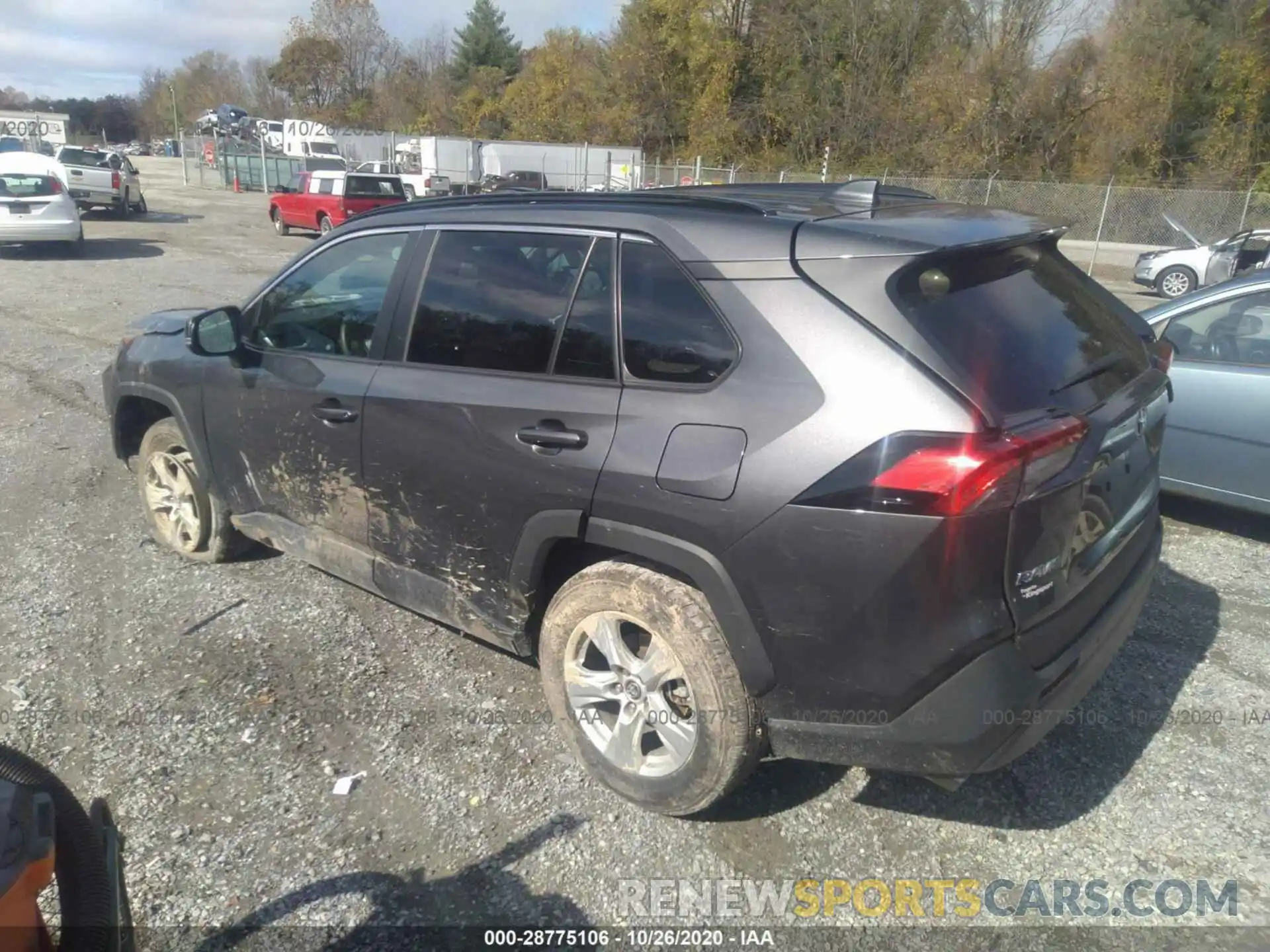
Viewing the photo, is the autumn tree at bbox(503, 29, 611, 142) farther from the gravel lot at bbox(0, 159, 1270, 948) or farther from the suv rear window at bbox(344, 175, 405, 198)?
the gravel lot at bbox(0, 159, 1270, 948)

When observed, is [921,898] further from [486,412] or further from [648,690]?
[486,412]

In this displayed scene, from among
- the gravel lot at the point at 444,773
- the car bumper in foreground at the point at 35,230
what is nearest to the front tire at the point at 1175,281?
the gravel lot at the point at 444,773

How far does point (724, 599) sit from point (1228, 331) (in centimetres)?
425

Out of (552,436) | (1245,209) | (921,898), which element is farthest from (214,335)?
(1245,209)

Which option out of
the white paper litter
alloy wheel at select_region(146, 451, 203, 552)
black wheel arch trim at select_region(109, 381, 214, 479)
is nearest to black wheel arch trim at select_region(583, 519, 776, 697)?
the white paper litter

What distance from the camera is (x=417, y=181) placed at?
31688mm

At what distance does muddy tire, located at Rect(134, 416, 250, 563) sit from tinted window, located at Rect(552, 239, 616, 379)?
7.73 feet

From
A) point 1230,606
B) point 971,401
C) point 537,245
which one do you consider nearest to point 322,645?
point 537,245

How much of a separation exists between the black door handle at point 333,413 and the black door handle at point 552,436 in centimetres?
88

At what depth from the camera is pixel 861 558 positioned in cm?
225

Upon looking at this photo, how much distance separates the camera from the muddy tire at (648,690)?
258cm

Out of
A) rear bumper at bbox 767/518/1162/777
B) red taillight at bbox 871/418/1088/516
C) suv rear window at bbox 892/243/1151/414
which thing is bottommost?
rear bumper at bbox 767/518/1162/777

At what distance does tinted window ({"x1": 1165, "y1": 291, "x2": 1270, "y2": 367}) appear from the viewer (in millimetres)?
4980

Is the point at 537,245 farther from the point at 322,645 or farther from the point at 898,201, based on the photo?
the point at 322,645
